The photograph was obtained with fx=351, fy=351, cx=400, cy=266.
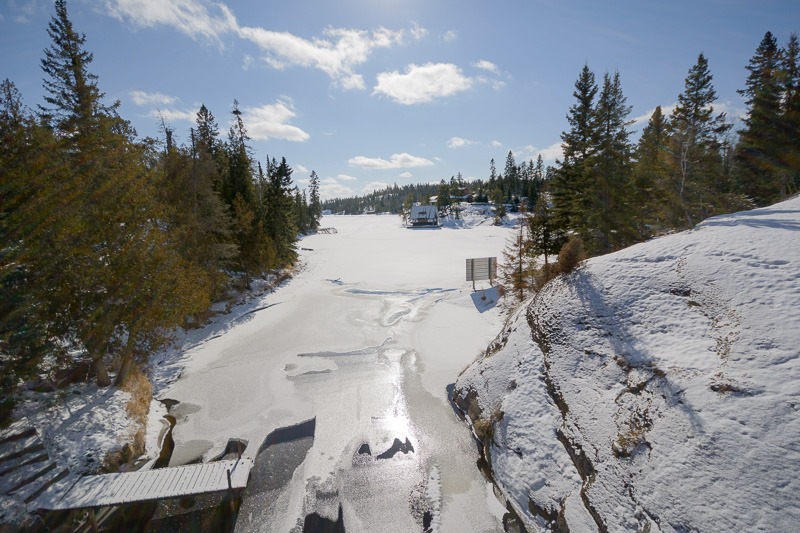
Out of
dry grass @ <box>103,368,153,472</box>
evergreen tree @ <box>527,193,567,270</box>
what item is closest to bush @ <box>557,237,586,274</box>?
evergreen tree @ <box>527,193,567,270</box>

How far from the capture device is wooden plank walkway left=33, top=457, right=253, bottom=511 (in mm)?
7879

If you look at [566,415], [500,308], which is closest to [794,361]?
[566,415]

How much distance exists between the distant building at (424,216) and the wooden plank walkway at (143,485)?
90.2 metres

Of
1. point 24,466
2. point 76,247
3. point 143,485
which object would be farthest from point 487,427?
point 76,247

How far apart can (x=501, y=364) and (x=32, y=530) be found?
12599mm

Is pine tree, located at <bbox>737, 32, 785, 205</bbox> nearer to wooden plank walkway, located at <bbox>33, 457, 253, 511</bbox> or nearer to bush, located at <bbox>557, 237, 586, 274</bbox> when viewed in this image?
bush, located at <bbox>557, 237, 586, 274</bbox>

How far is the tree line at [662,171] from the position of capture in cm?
2155

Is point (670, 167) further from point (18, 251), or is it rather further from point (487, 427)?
point (18, 251)

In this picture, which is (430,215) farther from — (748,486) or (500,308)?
(748,486)

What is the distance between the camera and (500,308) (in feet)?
74.1

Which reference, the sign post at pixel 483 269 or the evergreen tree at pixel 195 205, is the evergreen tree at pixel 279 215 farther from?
the sign post at pixel 483 269

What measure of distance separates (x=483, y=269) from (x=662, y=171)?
13729mm

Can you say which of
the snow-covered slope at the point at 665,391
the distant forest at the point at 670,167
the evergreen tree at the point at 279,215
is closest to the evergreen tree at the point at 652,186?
the distant forest at the point at 670,167

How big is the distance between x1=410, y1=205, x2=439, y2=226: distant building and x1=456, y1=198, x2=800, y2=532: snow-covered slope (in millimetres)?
84994
